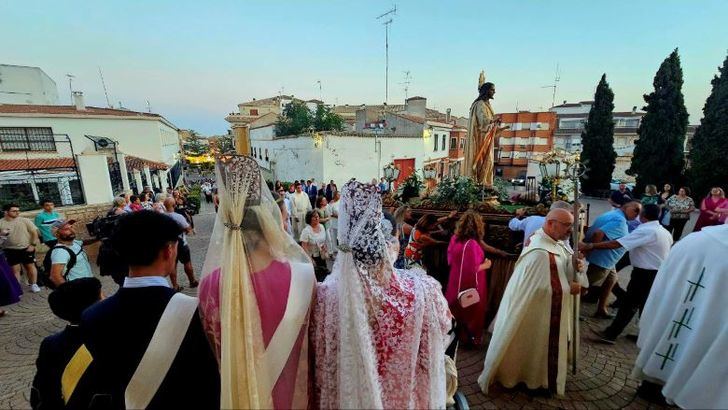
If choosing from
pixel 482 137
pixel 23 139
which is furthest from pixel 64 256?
pixel 23 139

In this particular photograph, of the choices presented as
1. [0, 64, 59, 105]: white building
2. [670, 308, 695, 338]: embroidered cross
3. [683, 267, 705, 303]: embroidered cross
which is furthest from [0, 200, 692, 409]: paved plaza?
[0, 64, 59, 105]: white building

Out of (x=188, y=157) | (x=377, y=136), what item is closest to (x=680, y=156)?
(x=377, y=136)

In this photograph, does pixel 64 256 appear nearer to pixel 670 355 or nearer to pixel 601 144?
pixel 670 355

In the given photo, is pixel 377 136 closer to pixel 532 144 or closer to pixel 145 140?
pixel 145 140

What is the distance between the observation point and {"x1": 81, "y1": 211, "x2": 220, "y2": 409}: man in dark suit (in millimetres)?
1443

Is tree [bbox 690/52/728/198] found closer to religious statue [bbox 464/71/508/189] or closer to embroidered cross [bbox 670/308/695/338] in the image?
religious statue [bbox 464/71/508/189]

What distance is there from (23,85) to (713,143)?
43.3 meters

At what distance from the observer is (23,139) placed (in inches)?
672

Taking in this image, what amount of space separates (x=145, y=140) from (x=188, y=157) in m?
24.4

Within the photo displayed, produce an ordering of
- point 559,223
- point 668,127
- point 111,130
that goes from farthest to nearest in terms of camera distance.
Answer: point 111,130
point 668,127
point 559,223

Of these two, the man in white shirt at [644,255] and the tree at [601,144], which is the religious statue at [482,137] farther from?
the tree at [601,144]

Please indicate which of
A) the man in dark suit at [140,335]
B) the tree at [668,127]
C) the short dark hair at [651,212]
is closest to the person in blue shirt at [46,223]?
the man in dark suit at [140,335]

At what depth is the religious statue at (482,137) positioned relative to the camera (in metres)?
6.49

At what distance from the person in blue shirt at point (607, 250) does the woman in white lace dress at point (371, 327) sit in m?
3.99
